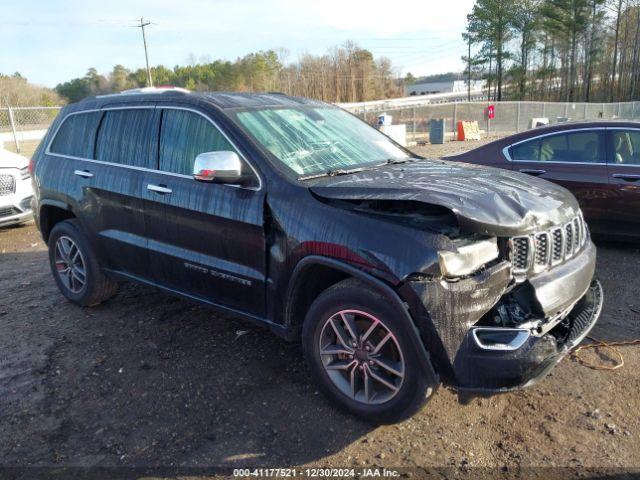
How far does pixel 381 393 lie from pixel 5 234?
26.1ft

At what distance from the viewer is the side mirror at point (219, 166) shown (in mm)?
3346

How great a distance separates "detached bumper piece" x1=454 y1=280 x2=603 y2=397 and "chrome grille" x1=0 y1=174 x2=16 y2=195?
8113 millimetres

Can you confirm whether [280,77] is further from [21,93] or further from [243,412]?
[243,412]

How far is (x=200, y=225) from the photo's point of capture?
3754 mm

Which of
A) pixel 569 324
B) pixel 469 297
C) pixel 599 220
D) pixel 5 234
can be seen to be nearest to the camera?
pixel 469 297

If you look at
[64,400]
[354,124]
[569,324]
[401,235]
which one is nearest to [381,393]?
[401,235]

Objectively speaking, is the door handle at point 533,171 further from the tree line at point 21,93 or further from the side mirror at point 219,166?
the tree line at point 21,93

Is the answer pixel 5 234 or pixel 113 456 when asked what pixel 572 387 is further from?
pixel 5 234

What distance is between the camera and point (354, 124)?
4.58m

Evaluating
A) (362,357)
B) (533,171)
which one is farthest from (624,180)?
(362,357)

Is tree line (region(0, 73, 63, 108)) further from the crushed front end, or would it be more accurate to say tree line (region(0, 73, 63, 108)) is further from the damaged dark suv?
the crushed front end

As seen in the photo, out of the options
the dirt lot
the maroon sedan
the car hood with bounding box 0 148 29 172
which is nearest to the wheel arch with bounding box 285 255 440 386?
the dirt lot

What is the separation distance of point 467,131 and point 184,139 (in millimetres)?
25416

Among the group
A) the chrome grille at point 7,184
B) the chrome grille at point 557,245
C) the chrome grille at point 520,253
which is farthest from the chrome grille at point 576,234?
the chrome grille at point 7,184
